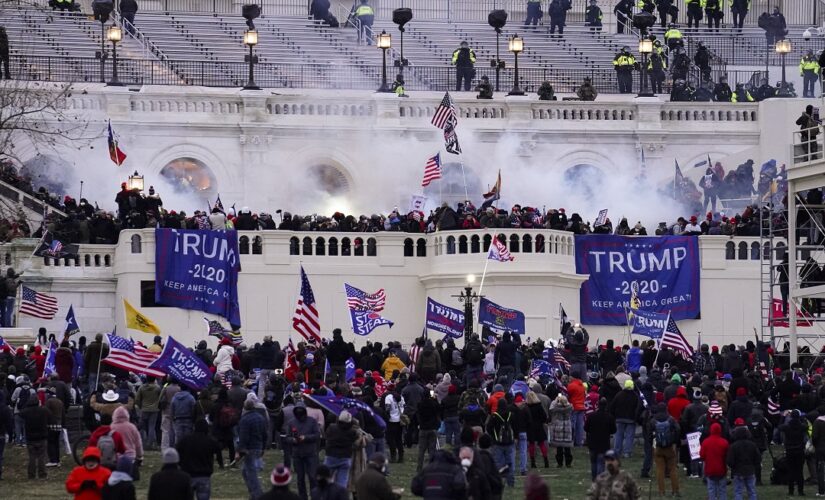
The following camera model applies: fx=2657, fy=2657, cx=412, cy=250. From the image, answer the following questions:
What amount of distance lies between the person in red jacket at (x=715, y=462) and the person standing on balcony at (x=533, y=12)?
41.1 m

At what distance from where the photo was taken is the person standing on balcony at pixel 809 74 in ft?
241

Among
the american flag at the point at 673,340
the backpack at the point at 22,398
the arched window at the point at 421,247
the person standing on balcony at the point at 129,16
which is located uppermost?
the person standing on balcony at the point at 129,16

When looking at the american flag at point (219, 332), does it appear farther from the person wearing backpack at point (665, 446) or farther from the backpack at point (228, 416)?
the person wearing backpack at point (665, 446)

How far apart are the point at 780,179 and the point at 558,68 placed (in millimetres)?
10222

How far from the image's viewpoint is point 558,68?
7406 cm

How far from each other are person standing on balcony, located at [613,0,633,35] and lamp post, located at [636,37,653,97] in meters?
8.01

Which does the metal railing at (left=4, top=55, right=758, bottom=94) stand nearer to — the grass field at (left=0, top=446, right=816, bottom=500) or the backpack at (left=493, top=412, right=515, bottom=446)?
the grass field at (left=0, top=446, right=816, bottom=500)

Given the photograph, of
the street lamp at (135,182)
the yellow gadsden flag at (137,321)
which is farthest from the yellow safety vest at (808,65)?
the yellow gadsden flag at (137,321)

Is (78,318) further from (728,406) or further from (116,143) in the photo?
(728,406)

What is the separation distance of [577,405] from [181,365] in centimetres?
753

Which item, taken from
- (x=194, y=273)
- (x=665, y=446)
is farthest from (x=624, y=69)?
(x=665, y=446)

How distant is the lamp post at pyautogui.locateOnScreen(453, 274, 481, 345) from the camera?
53.4 m

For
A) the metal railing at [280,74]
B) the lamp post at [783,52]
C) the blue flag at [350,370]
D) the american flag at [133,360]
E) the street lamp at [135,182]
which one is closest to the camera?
the american flag at [133,360]

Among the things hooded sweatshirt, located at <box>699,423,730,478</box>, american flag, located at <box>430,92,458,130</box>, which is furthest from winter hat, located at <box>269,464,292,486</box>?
american flag, located at <box>430,92,458,130</box>
